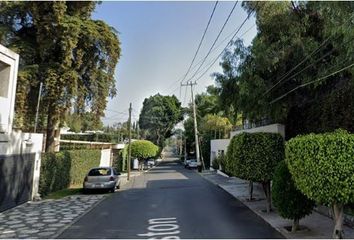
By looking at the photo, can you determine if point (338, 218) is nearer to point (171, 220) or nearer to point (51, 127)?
point (171, 220)

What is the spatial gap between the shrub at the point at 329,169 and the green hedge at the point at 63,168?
47.7 ft

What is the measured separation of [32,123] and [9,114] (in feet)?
33.5

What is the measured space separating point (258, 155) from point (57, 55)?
15526 millimetres

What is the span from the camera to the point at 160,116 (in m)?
78.1

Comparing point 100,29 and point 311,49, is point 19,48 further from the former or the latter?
point 311,49

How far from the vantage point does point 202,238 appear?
10.0m

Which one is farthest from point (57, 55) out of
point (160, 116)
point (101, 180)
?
point (160, 116)

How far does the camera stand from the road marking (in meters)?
10.6

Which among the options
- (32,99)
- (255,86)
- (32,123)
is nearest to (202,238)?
(255,86)

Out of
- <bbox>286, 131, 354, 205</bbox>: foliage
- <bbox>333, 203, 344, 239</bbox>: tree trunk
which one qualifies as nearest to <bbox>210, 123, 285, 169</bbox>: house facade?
<bbox>333, 203, 344, 239</bbox>: tree trunk

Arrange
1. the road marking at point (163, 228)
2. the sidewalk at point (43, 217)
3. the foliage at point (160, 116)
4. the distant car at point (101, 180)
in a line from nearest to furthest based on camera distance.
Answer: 1. the road marking at point (163, 228)
2. the sidewalk at point (43, 217)
3. the distant car at point (101, 180)
4. the foliage at point (160, 116)

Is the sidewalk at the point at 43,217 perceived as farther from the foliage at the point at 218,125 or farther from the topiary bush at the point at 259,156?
the foliage at the point at 218,125

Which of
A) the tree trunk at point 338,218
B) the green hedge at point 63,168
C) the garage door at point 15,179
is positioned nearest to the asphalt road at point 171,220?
the tree trunk at point 338,218

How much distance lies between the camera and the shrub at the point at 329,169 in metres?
7.93
